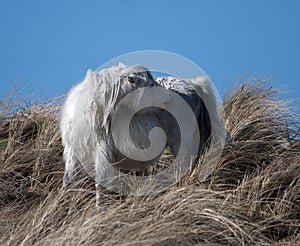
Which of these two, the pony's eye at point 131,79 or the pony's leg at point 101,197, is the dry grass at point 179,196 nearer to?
the pony's leg at point 101,197

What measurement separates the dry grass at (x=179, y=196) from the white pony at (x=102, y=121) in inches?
10.8

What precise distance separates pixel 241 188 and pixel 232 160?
979 millimetres

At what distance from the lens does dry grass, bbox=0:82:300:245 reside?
5.36 meters

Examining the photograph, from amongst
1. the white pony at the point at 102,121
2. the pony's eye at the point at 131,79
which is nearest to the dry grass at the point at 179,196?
the white pony at the point at 102,121

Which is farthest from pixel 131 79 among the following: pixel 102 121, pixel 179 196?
pixel 179 196

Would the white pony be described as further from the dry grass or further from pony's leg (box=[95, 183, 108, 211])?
the dry grass

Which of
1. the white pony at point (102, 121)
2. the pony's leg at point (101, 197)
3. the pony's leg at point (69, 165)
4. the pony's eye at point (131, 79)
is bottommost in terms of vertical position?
the pony's leg at point (101, 197)

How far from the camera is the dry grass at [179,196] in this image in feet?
17.6

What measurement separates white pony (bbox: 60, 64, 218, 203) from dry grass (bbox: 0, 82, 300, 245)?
27 centimetres

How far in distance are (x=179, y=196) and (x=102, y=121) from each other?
110 centimetres

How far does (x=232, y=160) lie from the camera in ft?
25.2

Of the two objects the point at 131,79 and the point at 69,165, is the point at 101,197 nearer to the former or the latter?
the point at 69,165

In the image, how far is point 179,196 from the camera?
6066 millimetres

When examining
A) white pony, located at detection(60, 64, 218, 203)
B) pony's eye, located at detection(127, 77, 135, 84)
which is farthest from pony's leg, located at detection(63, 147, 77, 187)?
pony's eye, located at detection(127, 77, 135, 84)
